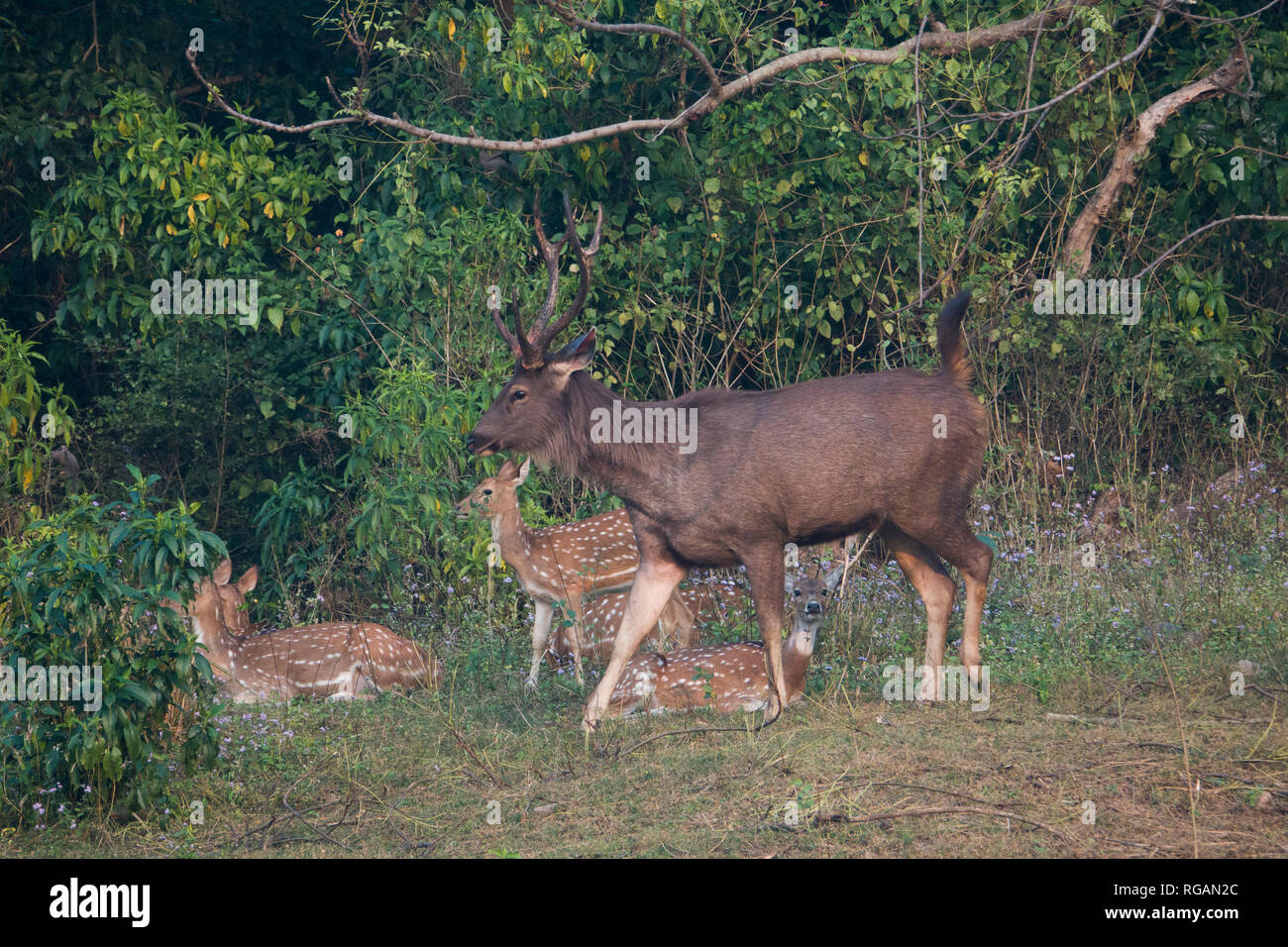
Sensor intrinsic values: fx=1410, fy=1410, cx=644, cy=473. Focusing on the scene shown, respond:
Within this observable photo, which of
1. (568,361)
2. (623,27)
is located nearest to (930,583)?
(568,361)

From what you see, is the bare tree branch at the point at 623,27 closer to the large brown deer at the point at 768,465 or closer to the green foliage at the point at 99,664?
the large brown deer at the point at 768,465

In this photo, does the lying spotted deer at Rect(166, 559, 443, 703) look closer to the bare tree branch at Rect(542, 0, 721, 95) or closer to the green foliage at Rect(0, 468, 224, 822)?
the green foliage at Rect(0, 468, 224, 822)

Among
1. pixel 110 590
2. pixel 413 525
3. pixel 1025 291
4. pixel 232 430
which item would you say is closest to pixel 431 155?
pixel 232 430

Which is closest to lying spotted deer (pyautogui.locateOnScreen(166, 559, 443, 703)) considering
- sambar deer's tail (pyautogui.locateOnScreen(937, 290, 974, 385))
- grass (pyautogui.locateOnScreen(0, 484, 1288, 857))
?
grass (pyautogui.locateOnScreen(0, 484, 1288, 857))

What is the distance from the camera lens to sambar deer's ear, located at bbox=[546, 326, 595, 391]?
7.30 metres

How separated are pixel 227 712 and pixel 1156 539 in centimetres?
566

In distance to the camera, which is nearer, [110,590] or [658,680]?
[110,590]

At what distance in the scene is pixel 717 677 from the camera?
290 inches

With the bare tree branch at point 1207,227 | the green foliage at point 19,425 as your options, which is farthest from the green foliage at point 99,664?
the bare tree branch at point 1207,227

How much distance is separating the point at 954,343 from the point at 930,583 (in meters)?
1.25

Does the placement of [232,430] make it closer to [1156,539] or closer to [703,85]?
[703,85]

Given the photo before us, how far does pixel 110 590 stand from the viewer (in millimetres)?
5664

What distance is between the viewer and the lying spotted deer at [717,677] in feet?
23.9

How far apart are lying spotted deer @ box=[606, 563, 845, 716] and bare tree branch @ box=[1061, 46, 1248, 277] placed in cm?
428
